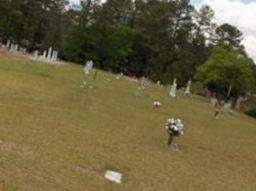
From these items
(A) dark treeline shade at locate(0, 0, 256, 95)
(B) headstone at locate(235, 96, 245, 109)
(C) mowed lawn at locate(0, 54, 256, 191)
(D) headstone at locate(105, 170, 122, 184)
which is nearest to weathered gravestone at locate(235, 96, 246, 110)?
(B) headstone at locate(235, 96, 245, 109)

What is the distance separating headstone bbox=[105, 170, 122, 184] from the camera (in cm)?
1515

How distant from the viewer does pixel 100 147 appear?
63.0 feet

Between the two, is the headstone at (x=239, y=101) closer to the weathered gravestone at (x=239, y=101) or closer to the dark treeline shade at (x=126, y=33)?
the weathered gravestone at (x=239, y=101)

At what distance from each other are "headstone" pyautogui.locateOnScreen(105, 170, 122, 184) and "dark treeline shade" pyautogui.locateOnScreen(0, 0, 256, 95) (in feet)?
216

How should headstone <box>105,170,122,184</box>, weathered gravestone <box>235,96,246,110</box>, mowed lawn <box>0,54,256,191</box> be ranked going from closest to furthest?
mowed lawn <box>0,54,256,191</box> < headstone <box>105,170,122,184</box> < weathered gravestone <box>235,96,246,110</box>

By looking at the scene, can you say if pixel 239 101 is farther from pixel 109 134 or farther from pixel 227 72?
pixel 109 134

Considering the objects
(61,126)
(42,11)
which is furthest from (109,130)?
(42,11)

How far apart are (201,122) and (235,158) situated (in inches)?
505

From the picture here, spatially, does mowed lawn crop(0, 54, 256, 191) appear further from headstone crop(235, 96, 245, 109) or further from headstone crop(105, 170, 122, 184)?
headstone crop(235, 96, 245, 109)

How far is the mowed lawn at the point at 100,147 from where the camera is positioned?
14641 mm

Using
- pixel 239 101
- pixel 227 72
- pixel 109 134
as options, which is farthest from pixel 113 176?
pixel 239 101

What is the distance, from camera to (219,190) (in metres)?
17.0

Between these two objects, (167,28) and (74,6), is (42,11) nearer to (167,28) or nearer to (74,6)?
(74,6)

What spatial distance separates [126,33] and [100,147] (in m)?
68.3
